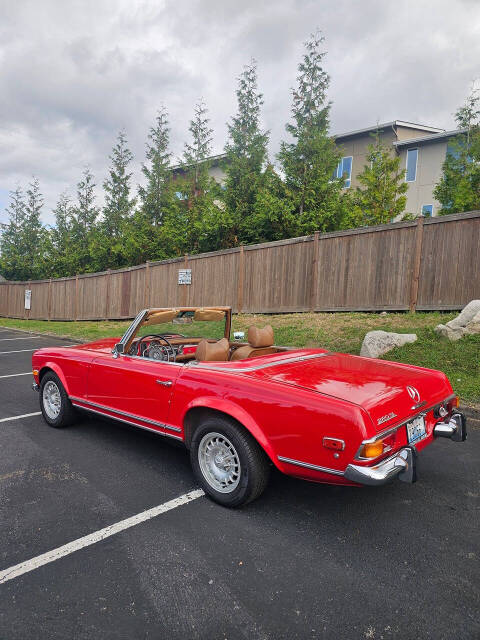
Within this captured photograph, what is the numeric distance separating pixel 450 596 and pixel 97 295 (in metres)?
19.4

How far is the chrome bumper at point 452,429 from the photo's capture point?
3.00 m

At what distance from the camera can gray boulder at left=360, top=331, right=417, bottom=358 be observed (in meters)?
6.89

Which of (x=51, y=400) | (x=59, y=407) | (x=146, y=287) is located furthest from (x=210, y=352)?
(x=146, y=287)

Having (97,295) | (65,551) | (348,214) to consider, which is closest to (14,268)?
(97,295)

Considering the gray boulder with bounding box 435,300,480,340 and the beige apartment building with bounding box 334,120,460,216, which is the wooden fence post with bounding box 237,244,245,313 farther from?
the beige apartment building with bounding box 334,120,460,216

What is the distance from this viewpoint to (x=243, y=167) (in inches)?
630

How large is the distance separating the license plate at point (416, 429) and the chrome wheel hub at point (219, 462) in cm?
116

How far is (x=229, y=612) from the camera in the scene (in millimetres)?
1938

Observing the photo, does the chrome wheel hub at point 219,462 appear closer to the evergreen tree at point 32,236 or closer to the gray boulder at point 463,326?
the gray boulder at point 463,326

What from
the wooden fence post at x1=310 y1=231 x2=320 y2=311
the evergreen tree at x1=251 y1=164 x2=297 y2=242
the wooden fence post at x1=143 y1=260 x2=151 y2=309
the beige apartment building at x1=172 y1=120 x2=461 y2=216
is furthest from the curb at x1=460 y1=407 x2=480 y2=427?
the beige apartment building at x1=172 y1=120 x2=461 y2=216

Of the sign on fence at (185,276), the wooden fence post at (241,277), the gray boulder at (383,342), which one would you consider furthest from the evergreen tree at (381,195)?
the gray boulder at (383,342)

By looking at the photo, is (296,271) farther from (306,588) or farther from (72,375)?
(306,588)

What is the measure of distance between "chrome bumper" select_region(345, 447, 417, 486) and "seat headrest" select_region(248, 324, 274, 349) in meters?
1.66

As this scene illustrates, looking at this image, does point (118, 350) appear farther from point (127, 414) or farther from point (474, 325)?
point (474, 325)
